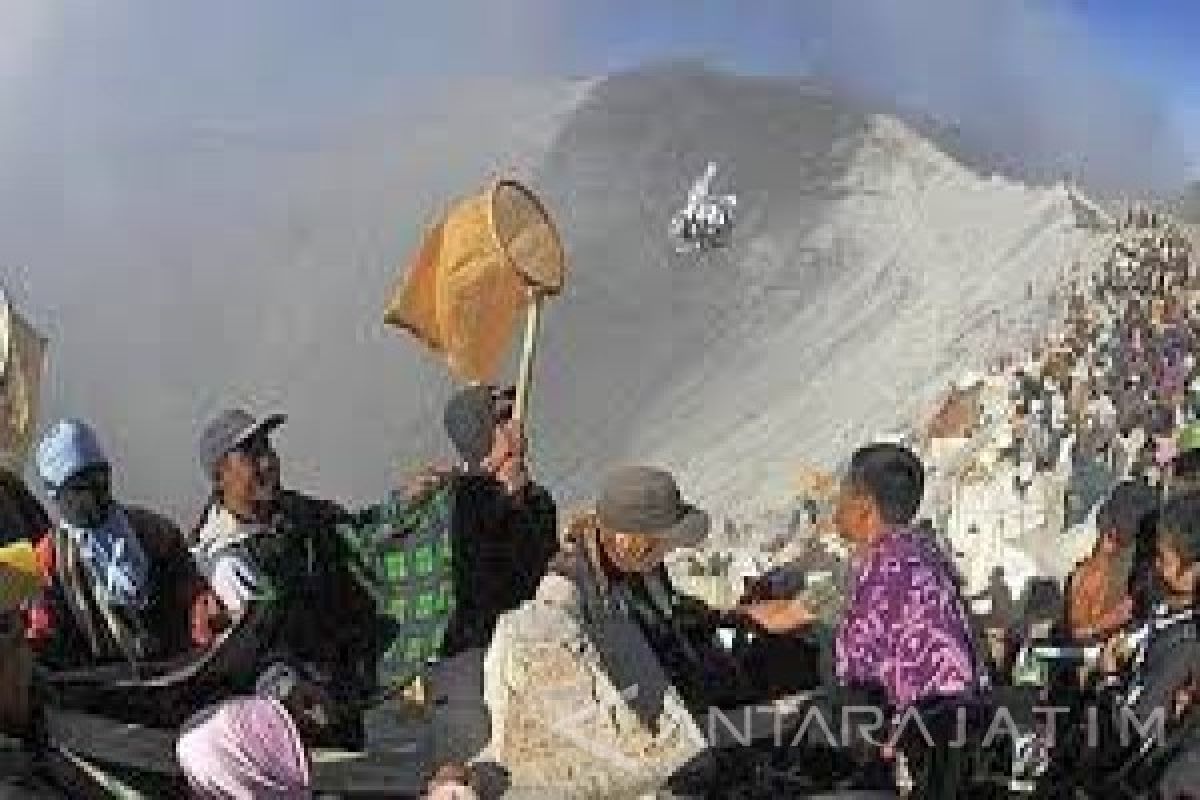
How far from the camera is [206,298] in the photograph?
39375 mm

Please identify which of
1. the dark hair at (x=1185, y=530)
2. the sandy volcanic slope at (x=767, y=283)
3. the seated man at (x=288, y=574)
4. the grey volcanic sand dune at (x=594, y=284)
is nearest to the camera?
the dark hair at (x=1185, y=530)

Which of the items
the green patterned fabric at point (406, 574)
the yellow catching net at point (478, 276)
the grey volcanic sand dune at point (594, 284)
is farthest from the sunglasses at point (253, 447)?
the grey volcanic sand dune at point (594, 284)

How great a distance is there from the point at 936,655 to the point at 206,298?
34731 mm

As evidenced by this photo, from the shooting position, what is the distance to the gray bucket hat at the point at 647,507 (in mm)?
5957

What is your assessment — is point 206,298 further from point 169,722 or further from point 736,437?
point 169,722

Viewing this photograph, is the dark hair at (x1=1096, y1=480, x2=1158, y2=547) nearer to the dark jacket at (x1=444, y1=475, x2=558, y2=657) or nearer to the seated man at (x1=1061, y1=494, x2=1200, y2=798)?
the seated man at (x1=1061, y1=494, x2=1200, y2=798)

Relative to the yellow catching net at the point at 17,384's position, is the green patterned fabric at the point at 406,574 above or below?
below

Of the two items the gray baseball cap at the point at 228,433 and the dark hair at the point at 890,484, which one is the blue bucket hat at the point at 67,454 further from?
the dark hair at the point at 890,484

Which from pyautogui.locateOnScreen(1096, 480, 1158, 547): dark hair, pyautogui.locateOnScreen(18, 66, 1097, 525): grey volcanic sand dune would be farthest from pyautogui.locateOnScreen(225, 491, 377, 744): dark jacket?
pyautogui.locateOnScreen(18, 66, 1097, 525): grey volcanic sand dune

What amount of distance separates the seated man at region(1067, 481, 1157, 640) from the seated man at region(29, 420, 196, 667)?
246 centimetres

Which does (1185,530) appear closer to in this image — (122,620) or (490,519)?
(490,519)

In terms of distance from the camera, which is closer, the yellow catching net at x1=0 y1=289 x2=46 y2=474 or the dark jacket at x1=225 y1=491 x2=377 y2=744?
the dark jacket at x1=225 y1=491 x2=377 y2=744

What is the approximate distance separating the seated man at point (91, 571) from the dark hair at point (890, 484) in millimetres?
2026

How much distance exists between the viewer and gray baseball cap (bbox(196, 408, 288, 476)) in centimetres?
668
